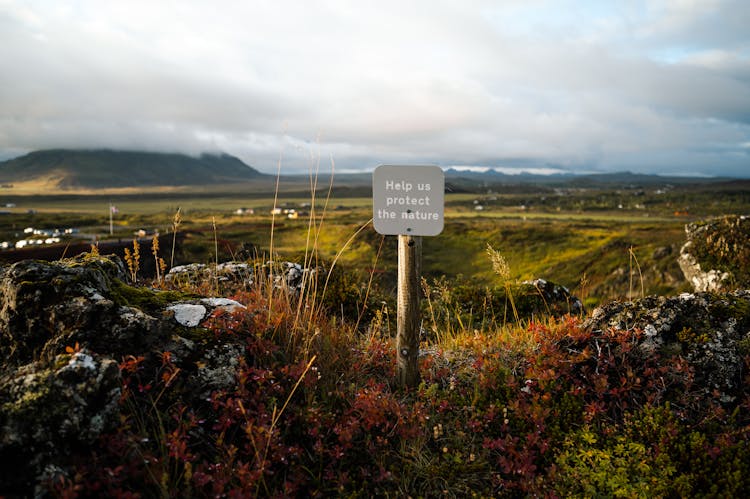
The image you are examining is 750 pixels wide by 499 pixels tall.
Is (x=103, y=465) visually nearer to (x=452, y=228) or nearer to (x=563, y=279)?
(x=563, y=279)

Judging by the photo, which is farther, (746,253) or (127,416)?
(746,253)

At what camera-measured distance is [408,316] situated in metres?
4.74

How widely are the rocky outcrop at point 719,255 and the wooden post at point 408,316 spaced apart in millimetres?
9806

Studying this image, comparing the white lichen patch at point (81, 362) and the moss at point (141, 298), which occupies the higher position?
the moss at point (141, 298)

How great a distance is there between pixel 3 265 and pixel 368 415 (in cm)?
457

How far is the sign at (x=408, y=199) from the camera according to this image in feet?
15.0

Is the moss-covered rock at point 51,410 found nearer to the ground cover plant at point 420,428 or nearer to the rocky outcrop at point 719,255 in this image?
the ground cover plant at point 420,428

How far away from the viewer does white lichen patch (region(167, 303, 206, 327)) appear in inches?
178

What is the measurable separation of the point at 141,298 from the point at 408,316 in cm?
297

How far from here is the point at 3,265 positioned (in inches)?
196

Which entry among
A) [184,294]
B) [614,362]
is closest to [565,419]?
[614,362]

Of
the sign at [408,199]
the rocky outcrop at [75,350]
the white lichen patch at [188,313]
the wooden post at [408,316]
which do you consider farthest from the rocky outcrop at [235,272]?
the sign at [408,199]

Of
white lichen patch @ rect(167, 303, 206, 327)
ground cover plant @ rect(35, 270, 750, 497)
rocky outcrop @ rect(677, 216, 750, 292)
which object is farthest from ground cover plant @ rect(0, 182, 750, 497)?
rocky outcrop @ rect(677, 216, 750, 292)

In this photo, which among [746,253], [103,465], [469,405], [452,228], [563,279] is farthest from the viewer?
[452,228]
